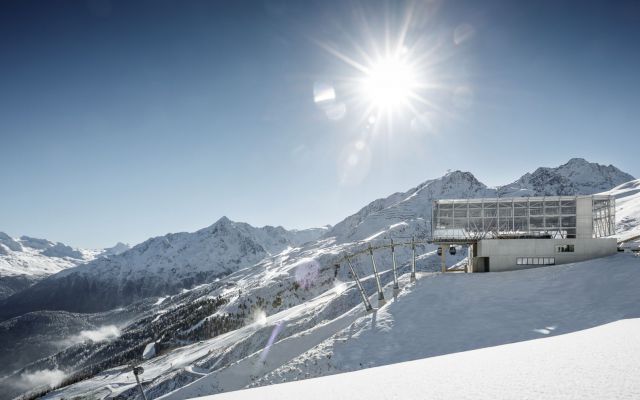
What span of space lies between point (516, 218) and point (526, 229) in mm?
1913

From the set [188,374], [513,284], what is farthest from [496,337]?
[188,374]

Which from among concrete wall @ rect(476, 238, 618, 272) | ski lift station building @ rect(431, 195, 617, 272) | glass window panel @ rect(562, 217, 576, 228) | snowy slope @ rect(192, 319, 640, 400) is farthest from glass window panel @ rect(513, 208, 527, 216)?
snowy slope @ rect(192, 319, 640, 400)

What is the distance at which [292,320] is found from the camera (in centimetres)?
8969

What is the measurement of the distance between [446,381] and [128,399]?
3955 inches

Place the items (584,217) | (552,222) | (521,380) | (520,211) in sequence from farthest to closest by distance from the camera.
Result: (520,211) → (552,222) → (584,217) → (521,380)

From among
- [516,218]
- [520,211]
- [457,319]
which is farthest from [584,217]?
[457,319]

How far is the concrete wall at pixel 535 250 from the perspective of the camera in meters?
42.9

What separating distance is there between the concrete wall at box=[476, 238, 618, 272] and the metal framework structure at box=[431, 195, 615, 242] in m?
4.00

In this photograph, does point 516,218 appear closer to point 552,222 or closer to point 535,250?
point 552,222

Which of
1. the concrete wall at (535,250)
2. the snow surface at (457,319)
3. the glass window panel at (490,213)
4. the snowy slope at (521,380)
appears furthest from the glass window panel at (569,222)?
the snowy slope at (521,380)

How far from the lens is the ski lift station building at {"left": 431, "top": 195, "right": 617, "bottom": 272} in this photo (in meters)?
44.0

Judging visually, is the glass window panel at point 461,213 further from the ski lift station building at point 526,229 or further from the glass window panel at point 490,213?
the glass window panel at point 490,213

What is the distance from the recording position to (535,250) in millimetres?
44562

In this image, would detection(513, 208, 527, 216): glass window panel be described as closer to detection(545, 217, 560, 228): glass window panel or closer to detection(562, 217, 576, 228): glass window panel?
detection(545, 217, 560, 228): glass window panel
